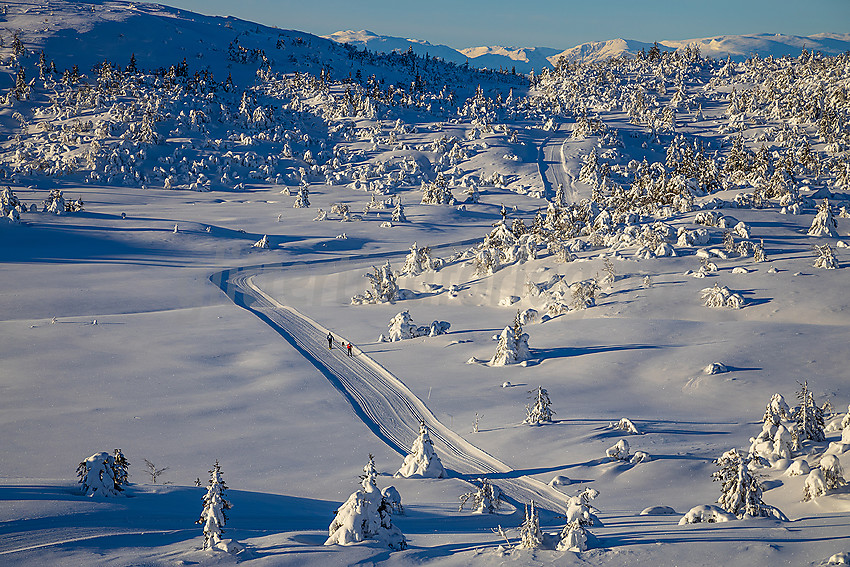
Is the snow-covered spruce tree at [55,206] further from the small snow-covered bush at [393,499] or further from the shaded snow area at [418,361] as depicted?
the small snow-covered bush at [393,499]

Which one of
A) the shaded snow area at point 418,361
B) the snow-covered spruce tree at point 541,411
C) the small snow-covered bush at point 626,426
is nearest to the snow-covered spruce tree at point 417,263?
the shaded snow area at point 418,361

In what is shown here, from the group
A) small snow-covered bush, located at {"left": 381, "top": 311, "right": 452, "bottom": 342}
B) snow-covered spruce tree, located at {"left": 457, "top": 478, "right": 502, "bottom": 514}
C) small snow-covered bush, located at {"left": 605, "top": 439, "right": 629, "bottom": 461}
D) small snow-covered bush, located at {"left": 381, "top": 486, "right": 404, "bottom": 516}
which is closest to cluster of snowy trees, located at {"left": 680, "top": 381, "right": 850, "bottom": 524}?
small snow-covered bush, located at {"left": 605, "top": 439, "right": 629, "bottom": 461}

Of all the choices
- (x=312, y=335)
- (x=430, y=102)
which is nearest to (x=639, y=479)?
(x=312, y=335)

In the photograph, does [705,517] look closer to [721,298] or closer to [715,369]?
[715,369]

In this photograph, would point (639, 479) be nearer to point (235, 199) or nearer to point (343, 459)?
point (343, 459)

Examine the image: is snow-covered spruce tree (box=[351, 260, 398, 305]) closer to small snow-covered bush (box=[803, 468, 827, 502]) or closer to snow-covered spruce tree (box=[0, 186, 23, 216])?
small snow-covered bush (box=[803, 468, 827, 502])

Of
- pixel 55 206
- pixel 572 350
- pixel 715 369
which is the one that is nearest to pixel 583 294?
pixel 572 350
